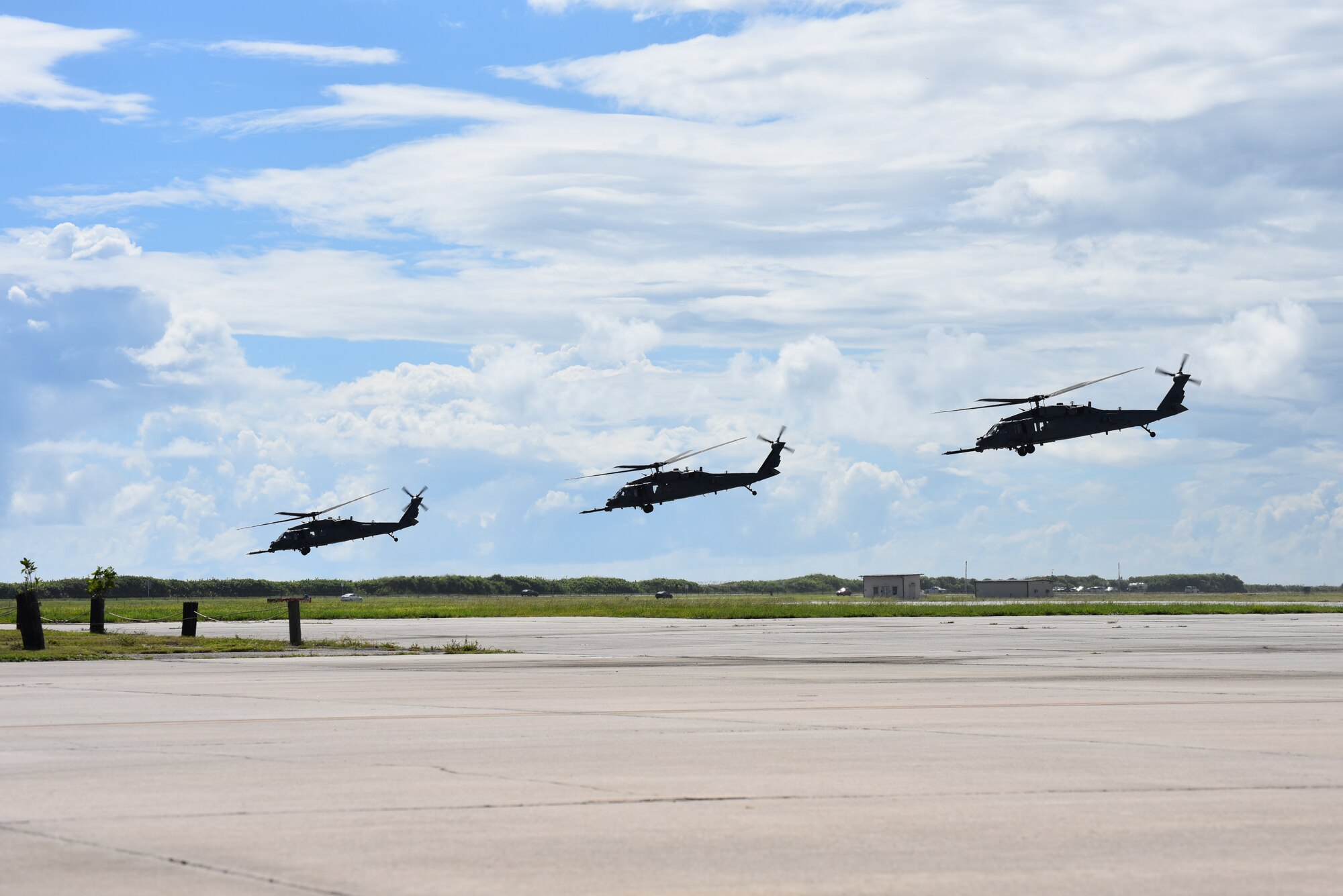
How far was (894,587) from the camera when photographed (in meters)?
155

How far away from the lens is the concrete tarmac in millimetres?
8078

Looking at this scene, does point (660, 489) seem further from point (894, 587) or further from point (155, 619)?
point (894, 587)

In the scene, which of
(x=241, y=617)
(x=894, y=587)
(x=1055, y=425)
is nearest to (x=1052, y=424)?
(x=1055, y=425)

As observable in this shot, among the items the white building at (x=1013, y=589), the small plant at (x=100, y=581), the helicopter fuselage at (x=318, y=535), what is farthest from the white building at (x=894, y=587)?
the small plant at (x=100, y=581)

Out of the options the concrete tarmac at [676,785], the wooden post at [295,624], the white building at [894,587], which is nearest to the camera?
the concrete tarmac at [676,785]

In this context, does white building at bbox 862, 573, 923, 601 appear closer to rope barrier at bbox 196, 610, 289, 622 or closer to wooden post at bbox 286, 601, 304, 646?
rope barrier at bbox 196, 610, 289, 622

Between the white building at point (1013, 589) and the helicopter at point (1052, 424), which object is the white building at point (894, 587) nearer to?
the white building at point (1013, 589)

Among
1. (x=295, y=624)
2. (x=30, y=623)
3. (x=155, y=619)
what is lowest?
(x=155, y=619)

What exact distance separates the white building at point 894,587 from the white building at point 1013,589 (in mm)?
9961

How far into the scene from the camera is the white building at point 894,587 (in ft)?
499

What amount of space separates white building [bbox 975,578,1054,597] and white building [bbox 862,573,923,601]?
32.7 feet

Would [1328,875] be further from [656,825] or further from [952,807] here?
[656,825]

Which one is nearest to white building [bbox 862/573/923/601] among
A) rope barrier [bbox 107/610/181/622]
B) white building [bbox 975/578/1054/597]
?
white building [bbox 975/578/1054/597]

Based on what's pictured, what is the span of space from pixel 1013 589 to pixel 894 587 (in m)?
16.0
